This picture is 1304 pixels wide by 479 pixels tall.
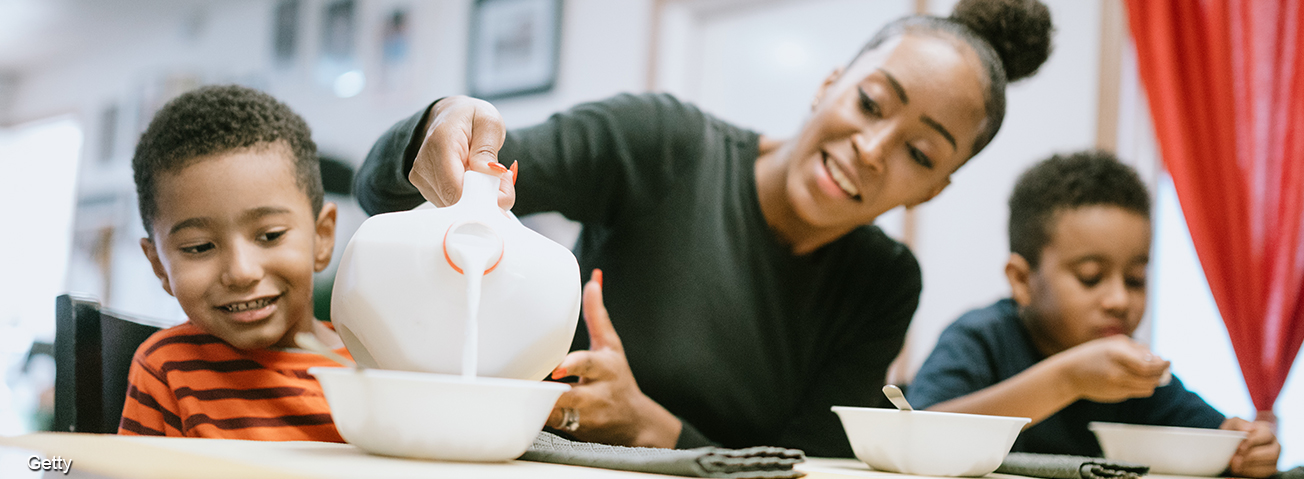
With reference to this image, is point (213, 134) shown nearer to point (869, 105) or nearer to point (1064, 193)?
point (869, 105)

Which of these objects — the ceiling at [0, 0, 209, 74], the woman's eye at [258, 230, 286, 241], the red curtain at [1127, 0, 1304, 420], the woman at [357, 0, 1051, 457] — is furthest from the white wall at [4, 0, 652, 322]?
the woman's eye at [258, 230, 286, 241]

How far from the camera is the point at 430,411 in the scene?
18.7 inches

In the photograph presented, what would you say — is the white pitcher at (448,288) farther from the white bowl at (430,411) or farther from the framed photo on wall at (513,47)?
the framed photo on wall at (513,47)

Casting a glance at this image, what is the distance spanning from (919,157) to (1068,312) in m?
0.50

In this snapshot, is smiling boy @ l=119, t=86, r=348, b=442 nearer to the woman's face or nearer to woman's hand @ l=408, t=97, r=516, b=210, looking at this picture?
woman's hand @ l=408, t=97, r=516, b=210

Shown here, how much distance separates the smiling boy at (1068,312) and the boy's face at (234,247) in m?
0.88

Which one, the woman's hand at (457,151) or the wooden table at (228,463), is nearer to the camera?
the wooden table at (228,463)

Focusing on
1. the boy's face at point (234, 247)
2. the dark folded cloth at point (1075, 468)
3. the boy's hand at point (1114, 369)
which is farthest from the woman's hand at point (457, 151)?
the boy's hand at point (1114, 369)

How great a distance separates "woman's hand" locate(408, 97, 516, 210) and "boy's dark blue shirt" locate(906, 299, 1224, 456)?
0.89 meters

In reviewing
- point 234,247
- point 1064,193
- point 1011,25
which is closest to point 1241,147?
point 1064,193

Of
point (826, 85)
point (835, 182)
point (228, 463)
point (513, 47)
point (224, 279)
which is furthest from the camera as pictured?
point (513, 47)

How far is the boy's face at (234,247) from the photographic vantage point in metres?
0.85

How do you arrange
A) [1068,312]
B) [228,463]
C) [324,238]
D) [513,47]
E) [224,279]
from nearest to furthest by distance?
[228,463] → [224,279] → [324,238] → [1068,312] → [513,47]

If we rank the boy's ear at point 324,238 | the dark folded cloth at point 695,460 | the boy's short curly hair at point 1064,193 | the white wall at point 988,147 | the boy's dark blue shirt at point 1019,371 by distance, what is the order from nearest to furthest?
the dark folded cloth at point 695,460 → the boy's ear at point 324,238 → the boy's dark blue shirt at point 1019,371 → the boy's short curly hair at point 1064,193 → the white wall at point 988,147
